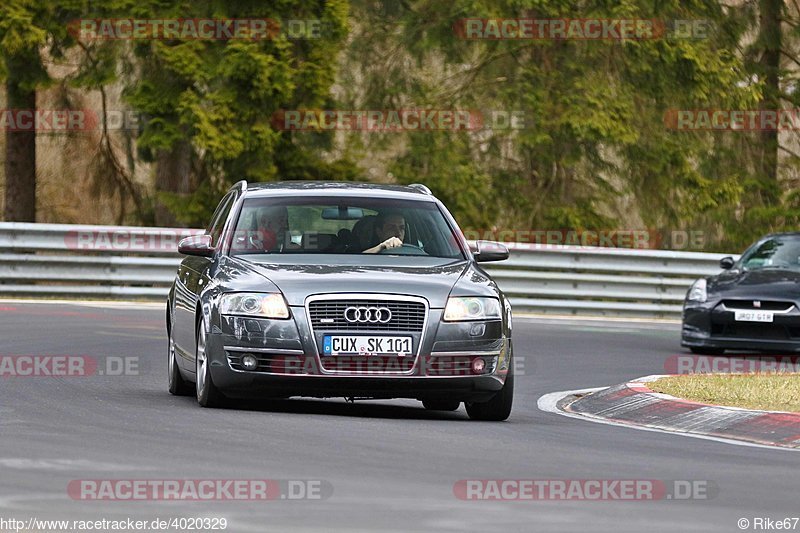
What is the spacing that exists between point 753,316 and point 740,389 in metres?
5.41

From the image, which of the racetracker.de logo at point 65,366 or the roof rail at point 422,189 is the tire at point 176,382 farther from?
the roof rail at point 422,189

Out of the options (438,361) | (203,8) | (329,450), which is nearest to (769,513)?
(329,450)

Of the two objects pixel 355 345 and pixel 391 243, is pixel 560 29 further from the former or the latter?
pixel 355 345

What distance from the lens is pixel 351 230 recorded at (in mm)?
12695

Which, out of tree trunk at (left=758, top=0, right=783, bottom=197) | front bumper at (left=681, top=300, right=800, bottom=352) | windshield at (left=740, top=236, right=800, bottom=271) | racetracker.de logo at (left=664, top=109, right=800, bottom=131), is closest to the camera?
front bumper at (left=681, top=300, right=800, bottom=352)

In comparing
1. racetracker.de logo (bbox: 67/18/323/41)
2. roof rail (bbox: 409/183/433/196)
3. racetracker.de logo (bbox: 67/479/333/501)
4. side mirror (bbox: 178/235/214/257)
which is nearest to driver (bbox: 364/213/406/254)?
roof rail (bbox: 409/183/433/196)

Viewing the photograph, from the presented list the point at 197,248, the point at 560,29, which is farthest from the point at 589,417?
the point at 560,29

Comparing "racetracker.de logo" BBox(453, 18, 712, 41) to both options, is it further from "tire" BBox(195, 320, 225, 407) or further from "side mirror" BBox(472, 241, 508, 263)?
"tire" BBox(195, 320, 225, 407)

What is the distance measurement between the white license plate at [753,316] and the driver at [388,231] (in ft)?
24.7

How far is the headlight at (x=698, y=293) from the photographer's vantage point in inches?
784

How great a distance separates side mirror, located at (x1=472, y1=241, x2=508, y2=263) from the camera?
12.7m

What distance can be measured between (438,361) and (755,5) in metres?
28.5

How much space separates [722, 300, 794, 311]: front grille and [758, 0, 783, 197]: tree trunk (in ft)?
62.3

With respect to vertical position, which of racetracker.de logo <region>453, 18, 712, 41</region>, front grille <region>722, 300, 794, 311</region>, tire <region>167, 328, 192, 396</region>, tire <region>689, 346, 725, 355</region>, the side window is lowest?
tire <region>689, 346, 725, 355</region>
